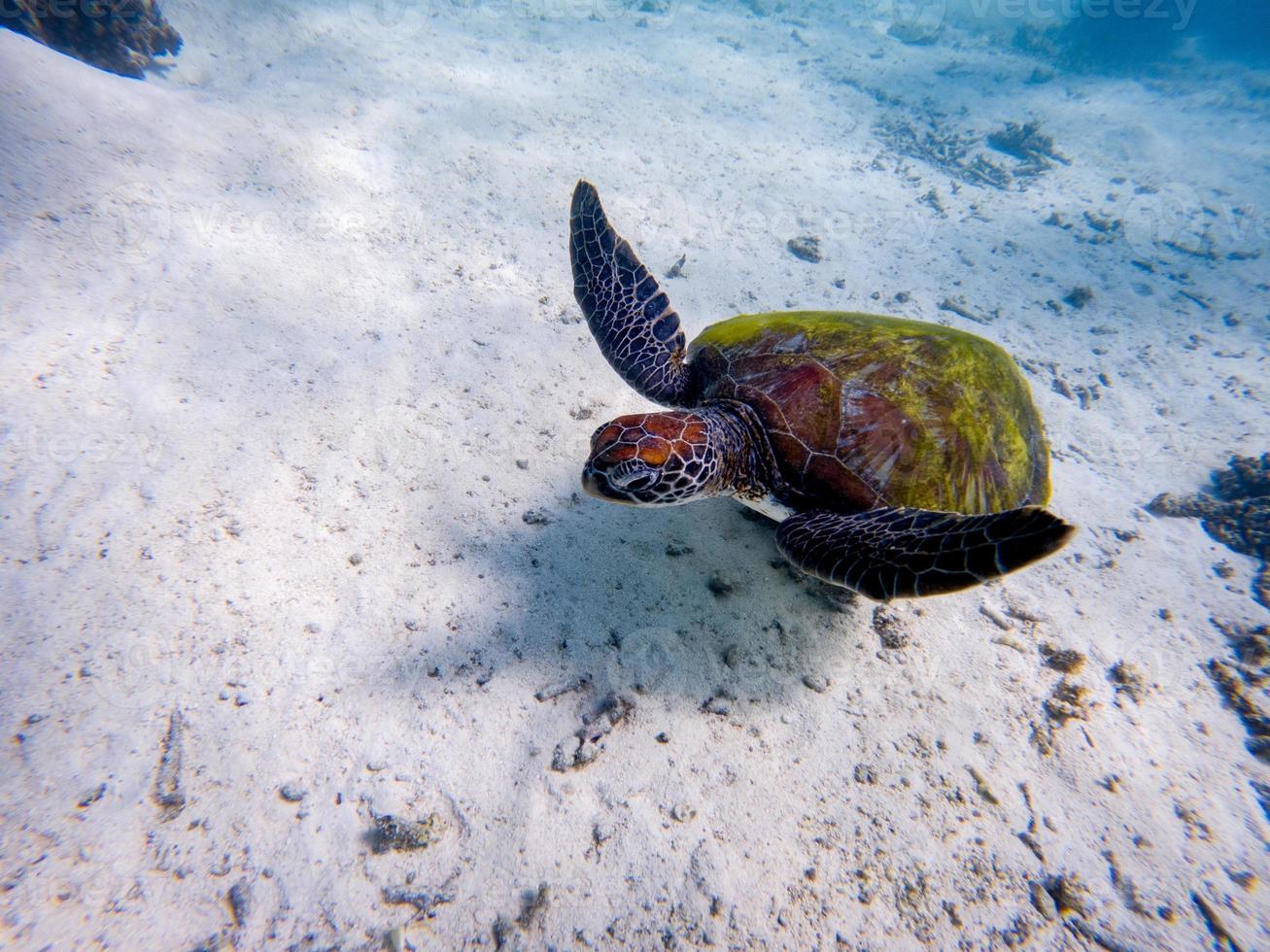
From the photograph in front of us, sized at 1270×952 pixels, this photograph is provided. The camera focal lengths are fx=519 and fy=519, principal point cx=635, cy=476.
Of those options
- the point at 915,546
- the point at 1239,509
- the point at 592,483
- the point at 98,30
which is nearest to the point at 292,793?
the point at 592,483

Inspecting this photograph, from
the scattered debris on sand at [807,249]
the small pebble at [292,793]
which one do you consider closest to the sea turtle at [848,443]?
the small pebble at [292,793]

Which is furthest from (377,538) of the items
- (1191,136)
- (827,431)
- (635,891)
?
(1191,136)

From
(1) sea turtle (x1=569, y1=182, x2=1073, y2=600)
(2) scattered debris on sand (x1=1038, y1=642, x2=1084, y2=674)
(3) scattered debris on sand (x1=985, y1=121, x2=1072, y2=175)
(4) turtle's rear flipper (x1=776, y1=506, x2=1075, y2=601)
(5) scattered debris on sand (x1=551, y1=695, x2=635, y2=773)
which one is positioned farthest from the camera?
(3) scattered debris on sand (x1=985, y1=121, x2=1072, y2=175)

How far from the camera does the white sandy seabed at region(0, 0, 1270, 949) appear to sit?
1969mm

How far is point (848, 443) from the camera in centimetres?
261

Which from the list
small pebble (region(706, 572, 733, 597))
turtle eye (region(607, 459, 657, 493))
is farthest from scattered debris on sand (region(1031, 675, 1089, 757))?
turtle eye (region(607, 459, 657, 493))

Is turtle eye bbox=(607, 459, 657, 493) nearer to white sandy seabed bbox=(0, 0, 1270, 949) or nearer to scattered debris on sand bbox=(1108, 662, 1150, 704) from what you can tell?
white sandy seabed bbox=(0, 0, 1270, 949)

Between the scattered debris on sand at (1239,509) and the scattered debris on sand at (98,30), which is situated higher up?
the scattered debris on sand at (98,30)

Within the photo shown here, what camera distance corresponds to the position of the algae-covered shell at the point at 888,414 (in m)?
2.59

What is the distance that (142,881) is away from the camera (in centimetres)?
185

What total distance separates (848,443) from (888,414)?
A: 265 millimetres

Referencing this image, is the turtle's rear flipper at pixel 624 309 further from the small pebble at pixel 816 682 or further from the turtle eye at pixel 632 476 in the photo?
the small pebble at pixel 816 682

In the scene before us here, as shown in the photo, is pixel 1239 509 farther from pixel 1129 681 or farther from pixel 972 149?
pixel 972 149

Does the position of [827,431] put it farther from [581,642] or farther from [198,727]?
[198,727]
